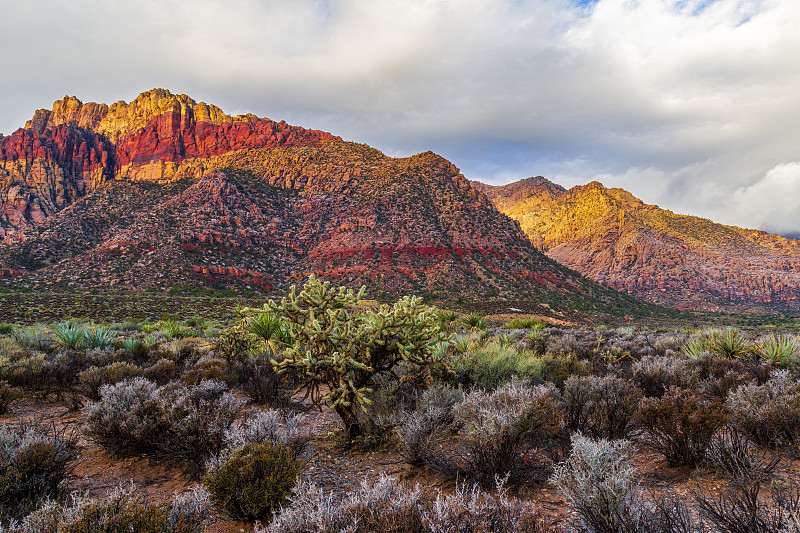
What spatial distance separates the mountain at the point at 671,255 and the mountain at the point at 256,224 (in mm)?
34498

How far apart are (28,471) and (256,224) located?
7015 centimetres

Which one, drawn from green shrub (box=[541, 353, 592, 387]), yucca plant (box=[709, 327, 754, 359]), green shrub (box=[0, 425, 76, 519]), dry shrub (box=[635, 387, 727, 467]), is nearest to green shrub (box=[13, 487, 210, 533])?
green shrub (box=[0, 425, 76, 519])

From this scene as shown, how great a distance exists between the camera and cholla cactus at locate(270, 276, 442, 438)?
469 centimetres

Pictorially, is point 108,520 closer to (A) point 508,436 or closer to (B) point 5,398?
(A) point 508,436

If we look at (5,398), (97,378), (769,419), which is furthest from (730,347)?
(5,398)

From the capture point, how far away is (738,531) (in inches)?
87.7

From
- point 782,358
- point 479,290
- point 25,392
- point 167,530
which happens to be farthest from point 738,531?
point 479,290

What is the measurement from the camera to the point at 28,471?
3.20 m

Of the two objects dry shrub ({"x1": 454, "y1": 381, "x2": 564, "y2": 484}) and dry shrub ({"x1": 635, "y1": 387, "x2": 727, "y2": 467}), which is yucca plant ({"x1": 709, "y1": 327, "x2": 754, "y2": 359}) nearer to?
dry shrub ({"x1": 635, "y1": 387, "x2": 727, "y2": 467})

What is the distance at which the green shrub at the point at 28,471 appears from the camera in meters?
2.95

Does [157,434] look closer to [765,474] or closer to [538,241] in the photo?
[765,474]

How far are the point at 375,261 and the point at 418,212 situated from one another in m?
14.2

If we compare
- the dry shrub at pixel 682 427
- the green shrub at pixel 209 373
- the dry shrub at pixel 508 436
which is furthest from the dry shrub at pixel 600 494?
the green shrub at pixel 209 373

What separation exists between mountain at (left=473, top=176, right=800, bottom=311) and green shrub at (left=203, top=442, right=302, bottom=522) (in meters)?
101
